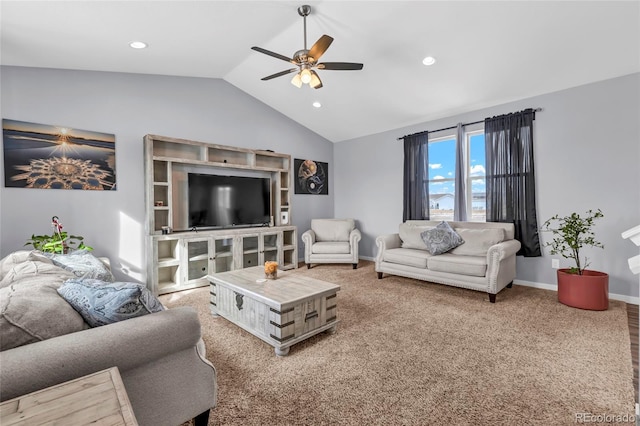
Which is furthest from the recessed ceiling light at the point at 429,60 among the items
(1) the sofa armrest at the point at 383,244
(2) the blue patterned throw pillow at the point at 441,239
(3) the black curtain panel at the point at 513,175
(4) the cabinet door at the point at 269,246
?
(4) the cabinet door at the point at 269,246

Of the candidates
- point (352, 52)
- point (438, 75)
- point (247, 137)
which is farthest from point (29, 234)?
point (438, 75)

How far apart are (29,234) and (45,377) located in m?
3.20

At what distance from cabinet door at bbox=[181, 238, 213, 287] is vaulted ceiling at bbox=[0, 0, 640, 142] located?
92.4 inches

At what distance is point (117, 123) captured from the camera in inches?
147

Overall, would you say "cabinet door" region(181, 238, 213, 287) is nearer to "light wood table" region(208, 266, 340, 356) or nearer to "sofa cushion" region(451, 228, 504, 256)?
"light wood table" region(208, 266, 340, 356)

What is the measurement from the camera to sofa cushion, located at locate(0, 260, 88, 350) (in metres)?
1.03

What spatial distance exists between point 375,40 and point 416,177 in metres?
2.31

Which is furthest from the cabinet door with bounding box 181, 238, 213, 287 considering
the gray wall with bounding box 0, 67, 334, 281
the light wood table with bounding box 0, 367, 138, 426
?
the light wood table with bounding box 0, 367, 138, 426

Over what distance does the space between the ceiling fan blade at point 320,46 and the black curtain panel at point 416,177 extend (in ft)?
9.15

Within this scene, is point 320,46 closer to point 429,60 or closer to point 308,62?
point 308,62

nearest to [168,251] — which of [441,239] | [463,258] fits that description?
[441,239]

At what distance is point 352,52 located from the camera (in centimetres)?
355

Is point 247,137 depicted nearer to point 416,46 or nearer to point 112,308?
point 416,46

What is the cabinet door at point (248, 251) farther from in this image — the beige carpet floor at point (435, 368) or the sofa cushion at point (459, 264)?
the sofa cushion at point (459, 264)
